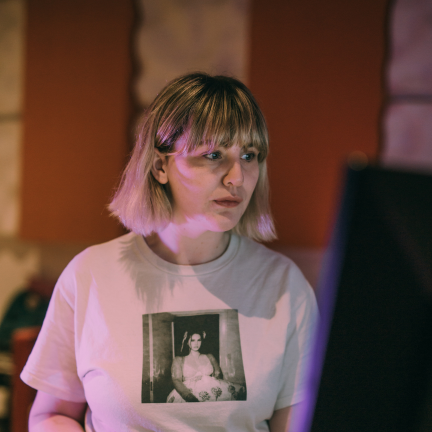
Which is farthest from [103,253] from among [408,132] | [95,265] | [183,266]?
[408,132]

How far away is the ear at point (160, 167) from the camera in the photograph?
1099 millimetres

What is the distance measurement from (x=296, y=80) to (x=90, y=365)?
1710 mm

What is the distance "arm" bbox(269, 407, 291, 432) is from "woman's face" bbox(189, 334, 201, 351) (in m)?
0.32

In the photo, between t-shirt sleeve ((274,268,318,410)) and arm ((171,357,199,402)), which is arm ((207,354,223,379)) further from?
t-shirt sleeve ((274,268,318,410))

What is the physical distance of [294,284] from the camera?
113 cm

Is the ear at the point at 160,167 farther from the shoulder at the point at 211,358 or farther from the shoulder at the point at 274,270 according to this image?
the shoulder at the point at 211,358

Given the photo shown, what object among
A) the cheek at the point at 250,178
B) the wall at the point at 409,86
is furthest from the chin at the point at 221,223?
the wall at the point at 409,86

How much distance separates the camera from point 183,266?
1113mm

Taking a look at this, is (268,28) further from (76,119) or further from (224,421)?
(224,421)

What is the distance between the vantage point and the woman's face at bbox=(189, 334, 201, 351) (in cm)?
100

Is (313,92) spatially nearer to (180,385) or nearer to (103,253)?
(103,253)

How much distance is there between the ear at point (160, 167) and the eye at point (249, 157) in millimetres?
231

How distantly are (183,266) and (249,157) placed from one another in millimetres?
378

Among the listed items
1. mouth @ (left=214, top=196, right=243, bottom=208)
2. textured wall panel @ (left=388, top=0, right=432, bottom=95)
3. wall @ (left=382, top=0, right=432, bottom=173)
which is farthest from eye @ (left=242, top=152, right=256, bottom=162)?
textured wall panel @ (left=388, top=0, right=432, bottom=95)
